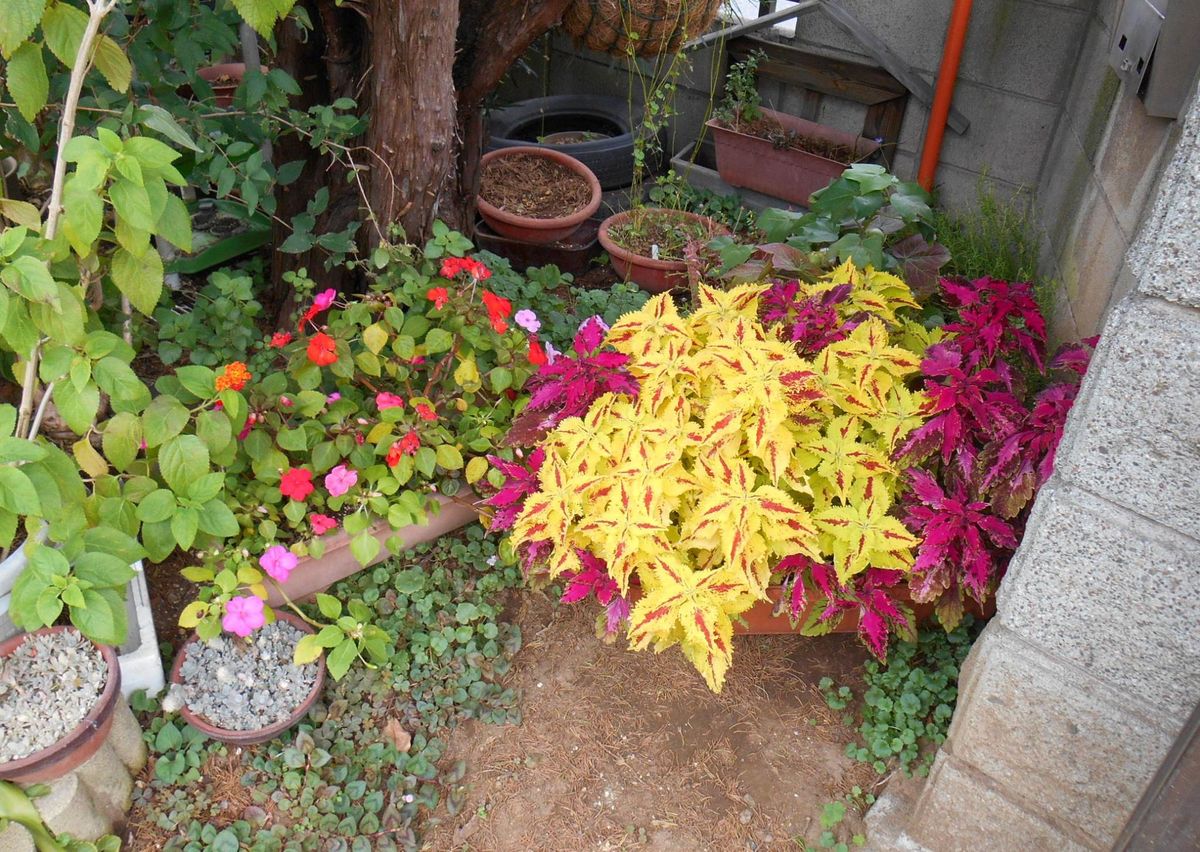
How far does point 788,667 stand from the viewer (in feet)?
7.41

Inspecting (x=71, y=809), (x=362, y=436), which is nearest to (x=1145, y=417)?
(x=362, y=436)

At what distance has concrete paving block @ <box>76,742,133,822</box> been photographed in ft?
5.81

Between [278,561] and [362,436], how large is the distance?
0.40m

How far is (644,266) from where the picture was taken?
11.3 feet

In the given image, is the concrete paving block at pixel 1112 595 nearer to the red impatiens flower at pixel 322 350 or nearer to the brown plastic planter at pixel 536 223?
the red impatiens flower at pixel 322 350

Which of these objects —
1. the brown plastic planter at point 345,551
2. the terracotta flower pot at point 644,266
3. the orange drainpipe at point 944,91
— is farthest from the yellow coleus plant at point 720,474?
the orange drainpipe at point 944,91

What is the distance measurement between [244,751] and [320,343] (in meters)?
0.93

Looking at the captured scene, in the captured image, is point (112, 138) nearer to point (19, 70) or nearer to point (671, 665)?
point (19, 70)

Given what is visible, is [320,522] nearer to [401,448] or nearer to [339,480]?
[339,480]

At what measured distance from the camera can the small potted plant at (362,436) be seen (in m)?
2.08

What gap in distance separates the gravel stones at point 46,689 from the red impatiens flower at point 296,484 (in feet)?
1.64

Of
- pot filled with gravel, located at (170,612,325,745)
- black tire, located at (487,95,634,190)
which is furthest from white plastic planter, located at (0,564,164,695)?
black tire, located at (487,95,634,190)

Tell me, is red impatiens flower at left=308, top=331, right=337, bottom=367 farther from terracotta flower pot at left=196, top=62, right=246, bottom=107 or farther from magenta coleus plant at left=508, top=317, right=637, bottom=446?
terracotta flower pot at left=196, top=62, right=246, bottom=107

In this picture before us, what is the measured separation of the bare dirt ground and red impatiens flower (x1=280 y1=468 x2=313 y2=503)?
25.4 inches
